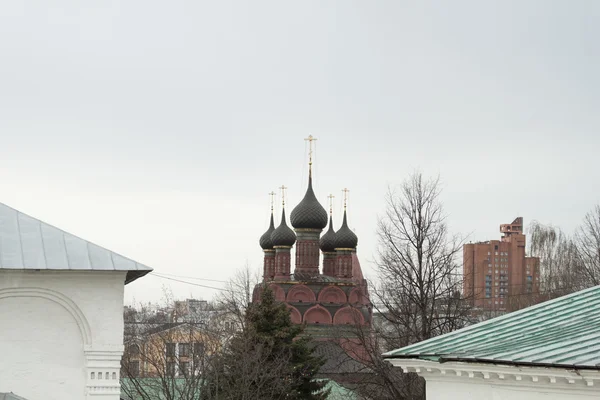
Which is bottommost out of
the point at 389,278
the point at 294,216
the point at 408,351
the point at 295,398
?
the point at 295,398

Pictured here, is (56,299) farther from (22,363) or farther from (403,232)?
(403,232)

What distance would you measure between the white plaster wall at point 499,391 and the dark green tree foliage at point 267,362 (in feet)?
36.0

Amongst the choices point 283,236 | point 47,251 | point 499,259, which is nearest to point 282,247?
point 283,236

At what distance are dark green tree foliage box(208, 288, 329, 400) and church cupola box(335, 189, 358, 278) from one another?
28.3 meters

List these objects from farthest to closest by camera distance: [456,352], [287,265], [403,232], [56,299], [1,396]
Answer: [287,265] < [403,232] < [56,299] < [1,396] < [456,352]

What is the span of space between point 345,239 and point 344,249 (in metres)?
0.60

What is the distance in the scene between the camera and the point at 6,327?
11.8 m

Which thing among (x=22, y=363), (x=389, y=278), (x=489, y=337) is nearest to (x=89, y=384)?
(x=22, y=363)

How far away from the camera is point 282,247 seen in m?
52.9

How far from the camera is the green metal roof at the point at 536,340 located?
860cm

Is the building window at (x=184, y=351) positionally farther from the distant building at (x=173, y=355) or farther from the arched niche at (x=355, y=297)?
the arched niche at (x=355, y=297)

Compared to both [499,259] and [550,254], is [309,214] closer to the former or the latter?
[550,254]

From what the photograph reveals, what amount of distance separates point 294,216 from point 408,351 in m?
43.0

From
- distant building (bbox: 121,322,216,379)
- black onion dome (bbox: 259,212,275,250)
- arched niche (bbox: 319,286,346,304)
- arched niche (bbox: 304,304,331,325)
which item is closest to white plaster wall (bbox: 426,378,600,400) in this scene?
distant building (bbox: 121,322,216,379)
